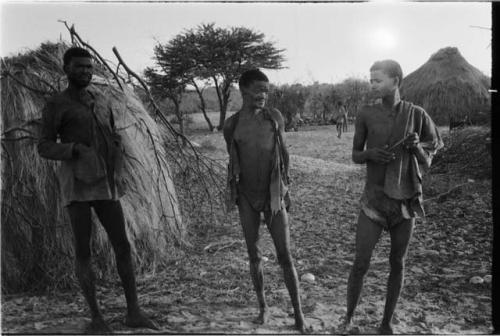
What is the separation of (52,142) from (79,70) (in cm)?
46

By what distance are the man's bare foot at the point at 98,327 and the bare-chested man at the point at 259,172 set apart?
0.96m

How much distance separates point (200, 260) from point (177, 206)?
0.58 m

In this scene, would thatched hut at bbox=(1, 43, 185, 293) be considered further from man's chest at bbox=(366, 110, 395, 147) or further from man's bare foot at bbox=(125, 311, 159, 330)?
man's chest at bbox=(366, 110, 395, 147)

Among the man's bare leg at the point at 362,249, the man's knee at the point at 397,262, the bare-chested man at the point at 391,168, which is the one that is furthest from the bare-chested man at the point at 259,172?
the man's knee at the point at 397,262

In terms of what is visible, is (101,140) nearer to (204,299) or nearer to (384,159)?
(204,299)

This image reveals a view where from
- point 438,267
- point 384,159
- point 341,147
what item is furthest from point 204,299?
point 341,147

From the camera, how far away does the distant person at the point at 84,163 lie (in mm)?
3014

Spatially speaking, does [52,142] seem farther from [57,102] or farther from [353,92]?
[353,92]

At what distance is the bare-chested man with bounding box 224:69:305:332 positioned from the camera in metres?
3.14

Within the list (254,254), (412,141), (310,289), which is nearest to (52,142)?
(254,254)

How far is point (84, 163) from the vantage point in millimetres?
3027

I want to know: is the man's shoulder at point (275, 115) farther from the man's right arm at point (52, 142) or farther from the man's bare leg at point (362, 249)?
the man's right arm at point (52, 142)

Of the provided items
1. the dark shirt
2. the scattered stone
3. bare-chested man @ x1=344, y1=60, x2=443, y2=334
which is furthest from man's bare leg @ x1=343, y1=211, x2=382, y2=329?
the dark shirt

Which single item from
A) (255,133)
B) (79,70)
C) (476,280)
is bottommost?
(476,280)
